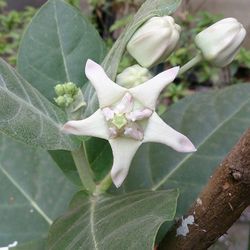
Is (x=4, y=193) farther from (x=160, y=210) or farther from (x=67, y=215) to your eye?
(x=160, y=210)

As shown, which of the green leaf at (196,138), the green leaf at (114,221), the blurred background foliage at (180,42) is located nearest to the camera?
the green leaf at (114,221)

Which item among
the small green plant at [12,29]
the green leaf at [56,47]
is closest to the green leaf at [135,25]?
the green leaf at [56,47]

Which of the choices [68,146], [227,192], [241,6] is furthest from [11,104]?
[241,6]

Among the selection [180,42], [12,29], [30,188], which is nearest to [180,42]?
[180,42]

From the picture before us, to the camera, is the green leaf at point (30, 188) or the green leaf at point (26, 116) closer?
the green leaf at point (26, 116)

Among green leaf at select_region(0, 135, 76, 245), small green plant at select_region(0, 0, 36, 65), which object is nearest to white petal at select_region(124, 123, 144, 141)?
green leaf at select_region(0, 135, 76, 245)

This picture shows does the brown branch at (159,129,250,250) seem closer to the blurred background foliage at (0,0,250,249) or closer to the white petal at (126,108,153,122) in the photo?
the white petal at (126,108,153,122)

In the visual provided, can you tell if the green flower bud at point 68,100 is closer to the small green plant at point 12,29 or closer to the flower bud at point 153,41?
the flower bud at point 153,41
